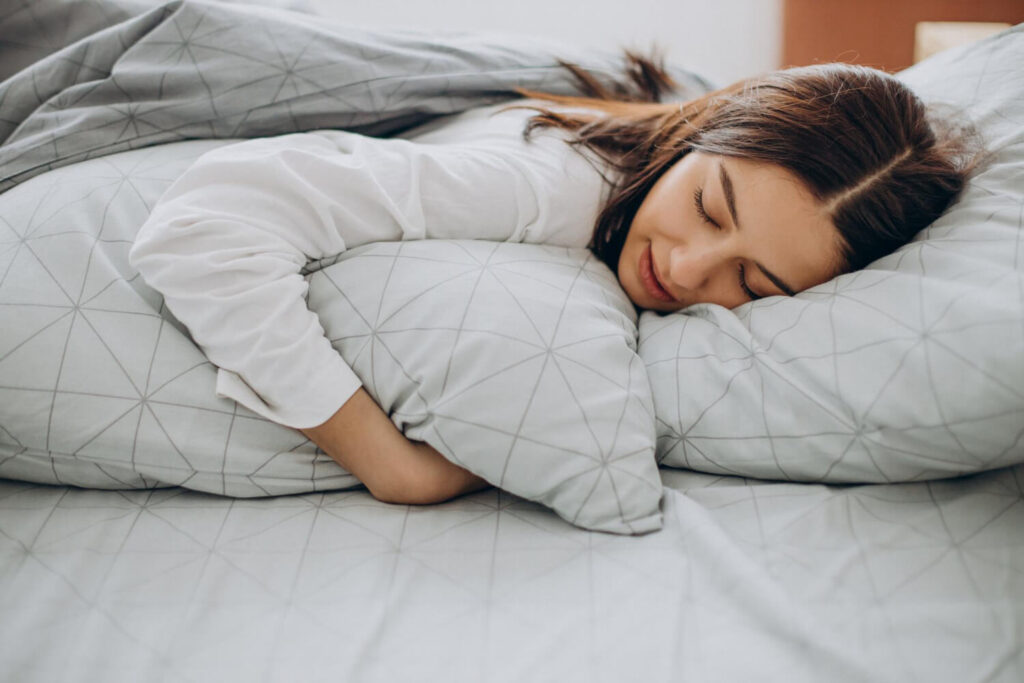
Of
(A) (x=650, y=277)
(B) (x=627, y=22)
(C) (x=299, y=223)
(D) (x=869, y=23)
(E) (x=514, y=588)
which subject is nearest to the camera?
(E) (x=514, y=588)

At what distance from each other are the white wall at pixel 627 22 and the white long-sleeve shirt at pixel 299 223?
951 mm

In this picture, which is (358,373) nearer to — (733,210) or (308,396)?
(308,396)

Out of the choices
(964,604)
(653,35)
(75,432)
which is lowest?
(964,604)

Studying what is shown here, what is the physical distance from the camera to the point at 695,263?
702mm

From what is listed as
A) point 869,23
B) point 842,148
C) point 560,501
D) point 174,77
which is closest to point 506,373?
point 560,501

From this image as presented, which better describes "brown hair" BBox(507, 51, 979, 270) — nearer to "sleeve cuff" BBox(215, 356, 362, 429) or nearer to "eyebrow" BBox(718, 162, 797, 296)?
"eyebrow" BBox(718, 162, 797, 296)

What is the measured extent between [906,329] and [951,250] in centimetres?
12

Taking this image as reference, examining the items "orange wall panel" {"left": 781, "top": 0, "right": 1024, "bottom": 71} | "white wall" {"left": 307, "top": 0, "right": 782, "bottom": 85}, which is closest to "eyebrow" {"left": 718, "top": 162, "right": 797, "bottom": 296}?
"orange wall panel" {"left": 781, "top": 0, "right": 1024, "bottom": 71}

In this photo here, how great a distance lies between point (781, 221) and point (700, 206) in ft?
0.28

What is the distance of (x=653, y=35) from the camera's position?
1.62 m

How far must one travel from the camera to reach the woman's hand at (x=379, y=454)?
60 centimetres

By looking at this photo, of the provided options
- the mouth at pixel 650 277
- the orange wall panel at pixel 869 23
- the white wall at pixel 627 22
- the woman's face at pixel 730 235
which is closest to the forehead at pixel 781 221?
the woman's face at pixel 730 235

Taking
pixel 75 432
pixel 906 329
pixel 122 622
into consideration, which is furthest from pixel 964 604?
pixel 75 432

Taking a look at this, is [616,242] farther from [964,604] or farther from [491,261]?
[964,604]
